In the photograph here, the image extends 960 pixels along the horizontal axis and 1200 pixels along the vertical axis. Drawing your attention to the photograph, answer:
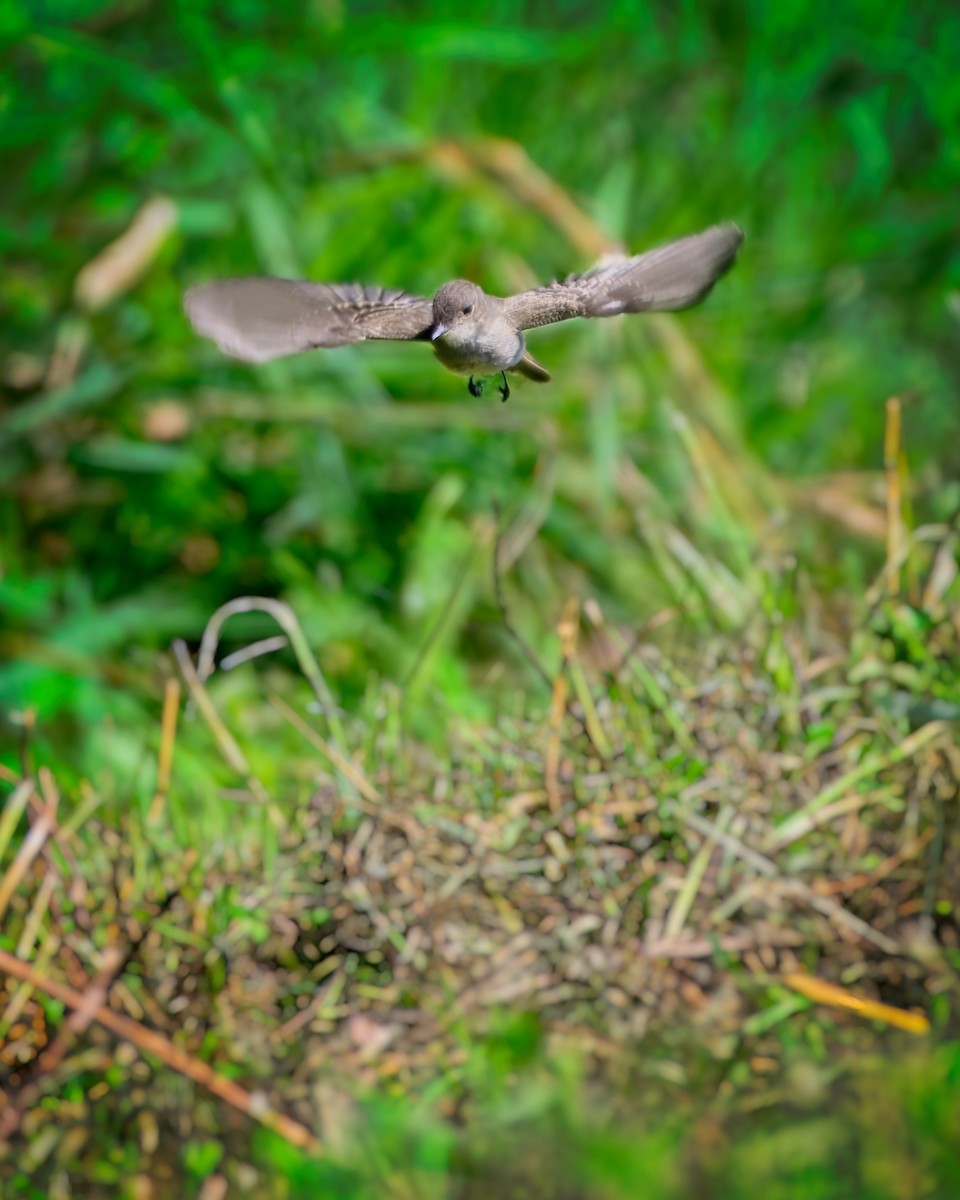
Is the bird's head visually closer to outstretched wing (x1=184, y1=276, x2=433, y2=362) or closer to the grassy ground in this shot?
outstretched wing (x1=184, y1=276, x2=433, y2=362)

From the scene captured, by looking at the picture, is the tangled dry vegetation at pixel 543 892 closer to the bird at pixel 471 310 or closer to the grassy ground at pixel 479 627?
the grassy ground at pixel 479 627

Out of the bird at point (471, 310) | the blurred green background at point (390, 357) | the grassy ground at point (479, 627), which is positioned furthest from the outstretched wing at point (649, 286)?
the blurred green background at point (390, 357)

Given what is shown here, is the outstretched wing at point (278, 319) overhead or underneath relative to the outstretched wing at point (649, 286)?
overhead

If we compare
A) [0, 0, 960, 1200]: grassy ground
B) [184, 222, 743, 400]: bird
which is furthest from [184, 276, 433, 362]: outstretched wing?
[0, 0, 960, 1200]: grassy ground

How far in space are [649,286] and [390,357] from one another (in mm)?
935

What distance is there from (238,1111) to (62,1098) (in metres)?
0.09

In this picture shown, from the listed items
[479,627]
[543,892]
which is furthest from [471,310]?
[479,627]

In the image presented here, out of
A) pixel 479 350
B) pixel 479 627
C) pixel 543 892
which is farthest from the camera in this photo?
pixel 479 627

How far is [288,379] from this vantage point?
4.73ft

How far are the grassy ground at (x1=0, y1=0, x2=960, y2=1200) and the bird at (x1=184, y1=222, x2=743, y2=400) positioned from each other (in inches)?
11.1

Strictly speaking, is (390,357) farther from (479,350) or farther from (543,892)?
(479,350)

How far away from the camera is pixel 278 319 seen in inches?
22.4

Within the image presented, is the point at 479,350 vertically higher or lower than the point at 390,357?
higher

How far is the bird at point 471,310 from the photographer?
1.79ft
